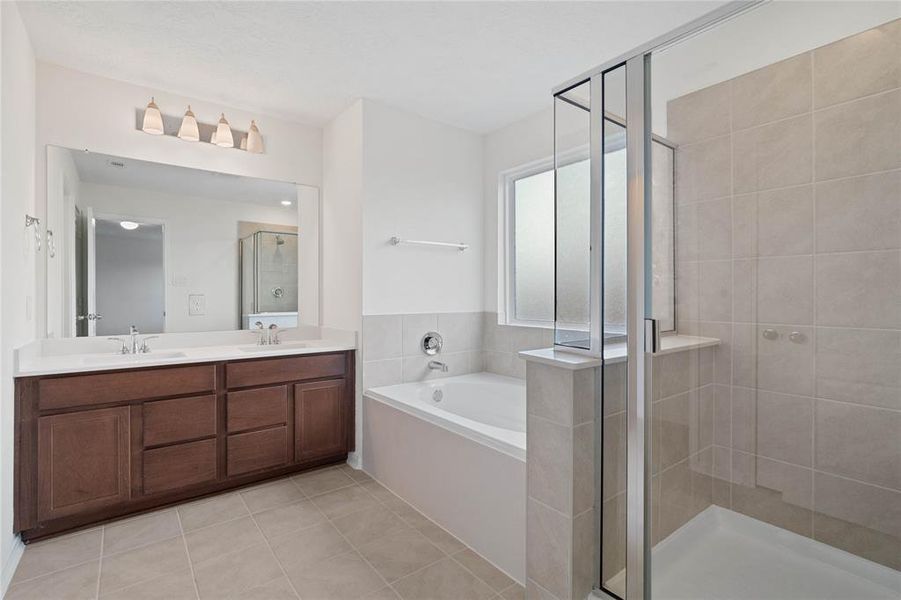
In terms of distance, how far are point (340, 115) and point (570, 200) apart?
2155 millimetres

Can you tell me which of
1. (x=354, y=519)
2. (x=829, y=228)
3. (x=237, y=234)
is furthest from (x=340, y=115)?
(x=829, y=228)

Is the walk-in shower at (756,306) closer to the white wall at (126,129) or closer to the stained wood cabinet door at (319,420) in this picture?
the stained wood cabinet door at (319,420)

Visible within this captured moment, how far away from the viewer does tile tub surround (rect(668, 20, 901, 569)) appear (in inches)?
50.4

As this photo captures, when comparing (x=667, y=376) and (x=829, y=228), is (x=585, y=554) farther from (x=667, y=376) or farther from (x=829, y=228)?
(x=829, y=228)

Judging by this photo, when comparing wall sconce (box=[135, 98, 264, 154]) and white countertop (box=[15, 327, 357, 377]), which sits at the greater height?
wall sconce (box=[135, 98, 264, 154])

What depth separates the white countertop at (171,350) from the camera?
88.0 inches

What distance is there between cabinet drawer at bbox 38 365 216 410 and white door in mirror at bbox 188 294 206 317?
23.8 inches

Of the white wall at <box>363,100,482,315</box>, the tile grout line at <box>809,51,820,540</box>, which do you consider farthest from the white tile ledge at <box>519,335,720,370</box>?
the white wall at <box>363,100,482,315</box>

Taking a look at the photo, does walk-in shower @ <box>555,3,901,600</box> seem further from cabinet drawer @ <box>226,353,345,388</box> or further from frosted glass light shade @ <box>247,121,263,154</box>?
frosted glass light shade @ <box>247,121,263,154</box>

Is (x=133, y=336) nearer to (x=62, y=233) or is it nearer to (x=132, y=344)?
(x=132, y=344)

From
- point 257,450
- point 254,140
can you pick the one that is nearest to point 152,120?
point 254,140

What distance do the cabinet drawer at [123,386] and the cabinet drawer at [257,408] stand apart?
17cm

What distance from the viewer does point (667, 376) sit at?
1.49m

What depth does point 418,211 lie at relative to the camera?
326 centimetres
